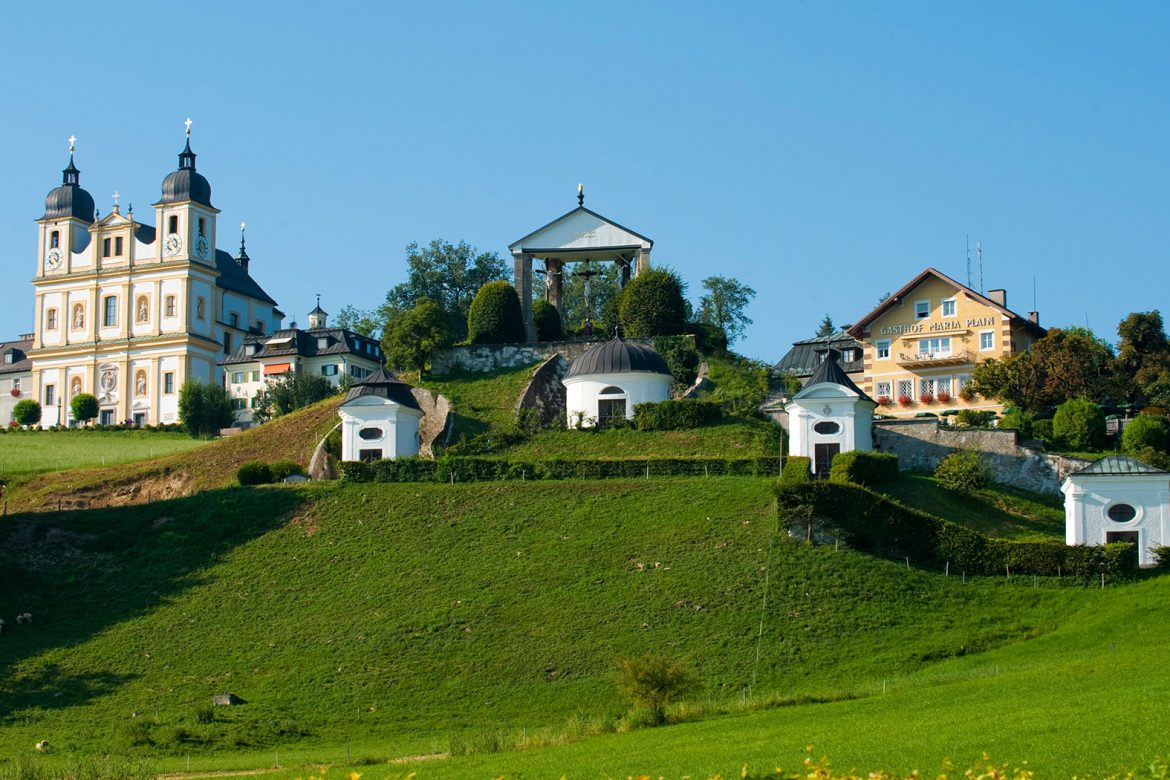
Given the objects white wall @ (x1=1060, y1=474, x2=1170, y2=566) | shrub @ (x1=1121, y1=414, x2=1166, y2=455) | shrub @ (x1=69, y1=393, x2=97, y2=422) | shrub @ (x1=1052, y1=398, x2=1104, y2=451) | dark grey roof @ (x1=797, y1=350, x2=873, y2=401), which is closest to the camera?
white wall @ (x1=1060, y1=474, x2=1170, y2=566)

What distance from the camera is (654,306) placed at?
80.1m

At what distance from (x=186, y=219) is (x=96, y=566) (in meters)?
50.4

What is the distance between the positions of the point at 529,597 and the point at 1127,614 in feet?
59.3

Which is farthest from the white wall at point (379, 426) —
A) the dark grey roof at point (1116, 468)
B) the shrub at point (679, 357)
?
the dark grey roof at point (1116, 468)

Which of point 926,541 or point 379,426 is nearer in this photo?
point 926,541

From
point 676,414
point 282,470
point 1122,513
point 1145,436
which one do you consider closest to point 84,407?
point 282,470

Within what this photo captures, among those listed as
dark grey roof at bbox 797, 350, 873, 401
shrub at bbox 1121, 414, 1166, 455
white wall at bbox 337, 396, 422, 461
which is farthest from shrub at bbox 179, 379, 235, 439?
shrub at bbox 1121, 414, 1166, 455

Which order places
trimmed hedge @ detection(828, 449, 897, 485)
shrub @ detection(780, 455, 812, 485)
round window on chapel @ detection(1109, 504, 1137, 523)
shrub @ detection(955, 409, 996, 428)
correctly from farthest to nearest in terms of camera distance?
shrub @ detection(955, 409, 996, 428) → trimmed hedge @ detection(828, 449, 897, 485) → shrub @ detection(780, 455, 812, 485) → round window on chapel @ detection(1109, 504, 1137, 523)

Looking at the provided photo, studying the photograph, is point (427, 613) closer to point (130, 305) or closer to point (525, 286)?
point (525, 286)

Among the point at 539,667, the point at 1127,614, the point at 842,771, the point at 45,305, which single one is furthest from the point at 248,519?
the point at 45,305

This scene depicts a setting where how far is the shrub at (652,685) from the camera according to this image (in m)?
40.6

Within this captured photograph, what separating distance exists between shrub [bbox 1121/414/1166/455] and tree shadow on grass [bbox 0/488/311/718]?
106 feet

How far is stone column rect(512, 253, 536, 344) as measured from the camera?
84.1m

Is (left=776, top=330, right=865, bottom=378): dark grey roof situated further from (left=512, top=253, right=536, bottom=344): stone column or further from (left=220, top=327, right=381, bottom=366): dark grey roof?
(left=220, top=327, right=381, bottom=366): dark grey roof
